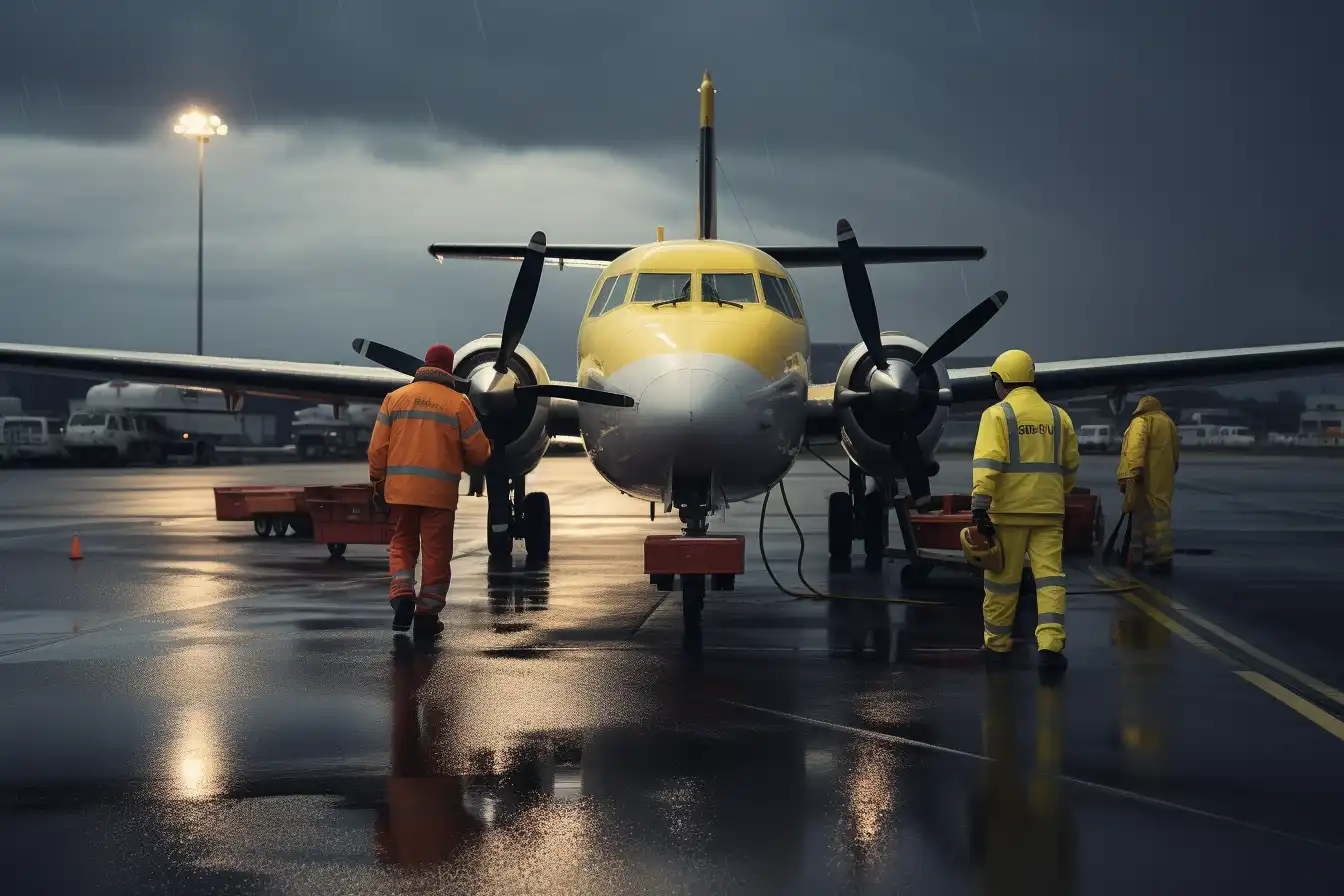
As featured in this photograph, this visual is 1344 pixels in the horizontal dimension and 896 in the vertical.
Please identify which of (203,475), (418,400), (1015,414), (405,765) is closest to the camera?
(405,765)

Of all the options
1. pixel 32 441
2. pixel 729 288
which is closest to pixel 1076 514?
pixel 729 288

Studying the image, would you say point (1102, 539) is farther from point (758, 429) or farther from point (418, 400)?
point (418, 400)

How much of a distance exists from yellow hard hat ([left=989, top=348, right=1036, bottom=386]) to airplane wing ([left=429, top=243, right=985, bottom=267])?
25.6ft

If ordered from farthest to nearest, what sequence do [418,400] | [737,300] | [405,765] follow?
[737,300]
[418,400]
[405,765]

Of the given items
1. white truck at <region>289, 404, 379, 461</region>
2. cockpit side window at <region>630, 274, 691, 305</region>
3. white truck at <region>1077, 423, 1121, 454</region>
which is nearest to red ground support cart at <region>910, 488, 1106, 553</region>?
cockpit side window at <region>630, 274, 691, 305</region>

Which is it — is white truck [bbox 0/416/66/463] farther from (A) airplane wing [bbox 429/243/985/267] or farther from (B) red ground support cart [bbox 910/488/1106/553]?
(B) red ground support cart [bbox 910/488/1106/553]

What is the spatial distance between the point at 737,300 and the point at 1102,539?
30.4 feet

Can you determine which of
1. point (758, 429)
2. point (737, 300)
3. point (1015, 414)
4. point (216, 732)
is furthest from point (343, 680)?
point (737, 300)

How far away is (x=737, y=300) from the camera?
40.4 ft

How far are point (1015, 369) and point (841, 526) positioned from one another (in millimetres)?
7532

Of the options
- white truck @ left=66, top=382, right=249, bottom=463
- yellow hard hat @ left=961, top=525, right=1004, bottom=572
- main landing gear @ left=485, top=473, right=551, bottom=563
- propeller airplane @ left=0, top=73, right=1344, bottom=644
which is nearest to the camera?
yellow hard hat @ left=961, top=525, right=1004, bottom=572

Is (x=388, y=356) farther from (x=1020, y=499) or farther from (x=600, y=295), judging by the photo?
(x=1020, y=499)

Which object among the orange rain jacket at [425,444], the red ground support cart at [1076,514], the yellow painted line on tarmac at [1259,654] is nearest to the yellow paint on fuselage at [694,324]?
the orange rain jacket at [425,444]

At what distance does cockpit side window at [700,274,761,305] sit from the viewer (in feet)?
40.2
